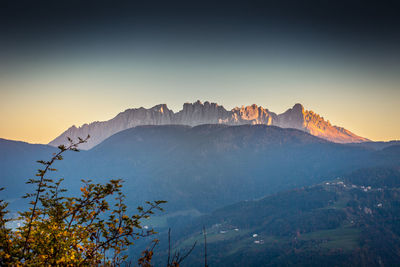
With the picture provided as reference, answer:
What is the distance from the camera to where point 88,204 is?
38.0 ft

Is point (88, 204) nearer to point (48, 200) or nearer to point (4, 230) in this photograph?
point (48, 200)

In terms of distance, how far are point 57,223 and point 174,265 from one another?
4205mm

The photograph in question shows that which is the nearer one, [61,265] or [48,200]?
[61,265]

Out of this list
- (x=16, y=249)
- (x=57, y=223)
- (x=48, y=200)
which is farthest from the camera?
(x=48, y=200)

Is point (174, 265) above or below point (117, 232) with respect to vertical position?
below

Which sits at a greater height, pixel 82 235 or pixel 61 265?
pixel 82 235

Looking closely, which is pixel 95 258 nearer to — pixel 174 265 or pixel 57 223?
pixel 57 223

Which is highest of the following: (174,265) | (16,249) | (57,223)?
(57,223)

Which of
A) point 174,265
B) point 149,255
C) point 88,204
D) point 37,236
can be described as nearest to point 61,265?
point 37,236

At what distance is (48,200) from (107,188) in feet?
7.54

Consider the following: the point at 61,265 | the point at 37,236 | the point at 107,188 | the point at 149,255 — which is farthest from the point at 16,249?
the point at 149,255

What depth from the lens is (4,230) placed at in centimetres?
1056

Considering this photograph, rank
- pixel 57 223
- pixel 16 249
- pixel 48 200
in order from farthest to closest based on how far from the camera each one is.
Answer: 1. pixel 48 200
2. pixel 57 223
3. pixel 16 249

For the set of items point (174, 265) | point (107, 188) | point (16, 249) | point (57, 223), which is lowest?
point (174, 265)
